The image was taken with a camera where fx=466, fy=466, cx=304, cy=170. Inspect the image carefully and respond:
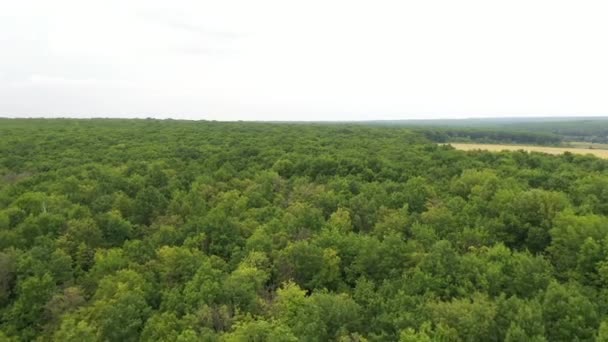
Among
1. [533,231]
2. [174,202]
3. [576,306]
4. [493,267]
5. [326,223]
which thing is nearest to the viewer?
[576,306]

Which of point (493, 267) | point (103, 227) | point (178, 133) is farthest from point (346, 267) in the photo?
point (178, 133)

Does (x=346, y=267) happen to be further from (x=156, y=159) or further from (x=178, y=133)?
(x=178, y=133)

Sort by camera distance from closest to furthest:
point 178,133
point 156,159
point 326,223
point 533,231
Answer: point 533,231
point 326,223
point 156,159
point 178,133

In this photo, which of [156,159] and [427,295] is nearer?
[427,295]

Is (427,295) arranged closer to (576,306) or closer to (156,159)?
(576,306)

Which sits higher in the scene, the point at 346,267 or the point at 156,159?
the point at 156,159

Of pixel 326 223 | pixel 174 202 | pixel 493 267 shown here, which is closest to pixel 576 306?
Answer: pixel 493 267
